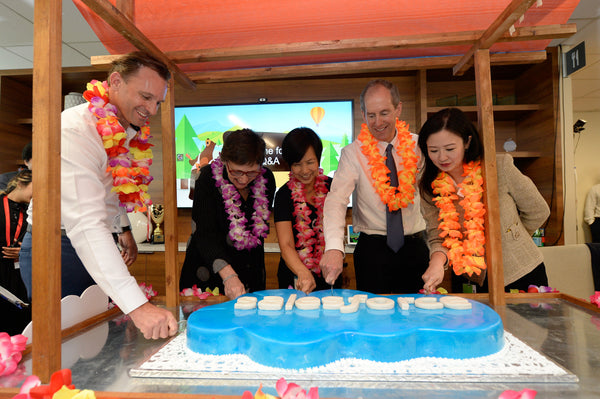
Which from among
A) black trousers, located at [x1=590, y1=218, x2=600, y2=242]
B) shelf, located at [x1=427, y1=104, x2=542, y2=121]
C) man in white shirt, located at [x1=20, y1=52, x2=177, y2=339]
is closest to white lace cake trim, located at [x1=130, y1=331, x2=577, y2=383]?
man in white shirt, located at [x1=20, y1=52, x2=177, y2=339]

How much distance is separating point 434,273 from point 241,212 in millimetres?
1067

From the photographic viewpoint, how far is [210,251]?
1767 mm

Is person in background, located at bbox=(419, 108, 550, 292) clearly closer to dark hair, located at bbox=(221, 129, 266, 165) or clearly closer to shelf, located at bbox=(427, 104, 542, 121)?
dark hair, located at bbox=(221, 129, 266, 165)

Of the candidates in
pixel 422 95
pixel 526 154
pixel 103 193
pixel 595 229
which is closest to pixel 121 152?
pixel 103 193

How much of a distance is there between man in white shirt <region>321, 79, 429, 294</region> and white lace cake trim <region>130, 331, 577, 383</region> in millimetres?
874

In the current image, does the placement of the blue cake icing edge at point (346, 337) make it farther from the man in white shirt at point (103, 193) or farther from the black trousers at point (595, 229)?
the black trousers at point (595, 229)

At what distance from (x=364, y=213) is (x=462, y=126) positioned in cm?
62

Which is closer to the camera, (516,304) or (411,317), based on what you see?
(411,317)

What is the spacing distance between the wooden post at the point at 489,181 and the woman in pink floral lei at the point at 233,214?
973mm

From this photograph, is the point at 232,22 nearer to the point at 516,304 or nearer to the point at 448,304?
the point at 448,304

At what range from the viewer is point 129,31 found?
3.72 feet

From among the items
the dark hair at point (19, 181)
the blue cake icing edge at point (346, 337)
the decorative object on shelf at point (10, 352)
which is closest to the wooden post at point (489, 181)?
the blue cake icing edge at point (346, 337)

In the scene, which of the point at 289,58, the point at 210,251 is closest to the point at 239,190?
the point at 210,251

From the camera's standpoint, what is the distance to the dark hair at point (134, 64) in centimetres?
124
